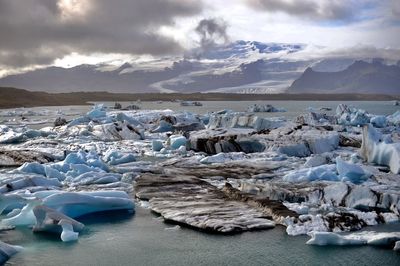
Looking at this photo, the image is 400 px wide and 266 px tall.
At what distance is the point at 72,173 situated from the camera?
16469 mm

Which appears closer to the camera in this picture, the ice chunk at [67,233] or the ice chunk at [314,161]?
the ice chunk at [67,233]

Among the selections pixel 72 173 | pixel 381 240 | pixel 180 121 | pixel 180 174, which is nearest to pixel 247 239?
pixel 381 240

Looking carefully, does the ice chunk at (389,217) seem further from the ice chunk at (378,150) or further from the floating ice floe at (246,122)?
the floating ice floe at (246,122)

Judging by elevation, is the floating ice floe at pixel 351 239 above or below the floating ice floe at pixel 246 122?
below

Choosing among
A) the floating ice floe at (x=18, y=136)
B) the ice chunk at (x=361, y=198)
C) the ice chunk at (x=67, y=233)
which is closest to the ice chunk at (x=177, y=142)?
the floating ice floe at (x=18, y=136)

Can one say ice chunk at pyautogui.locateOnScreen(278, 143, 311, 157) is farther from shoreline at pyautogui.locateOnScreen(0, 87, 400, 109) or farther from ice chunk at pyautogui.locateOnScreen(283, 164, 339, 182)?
shoreline at pyautogui.locateOnScreen(0, 87, 400, 109)

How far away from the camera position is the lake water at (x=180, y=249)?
9062mm

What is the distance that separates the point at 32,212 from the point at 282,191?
20.3 feet

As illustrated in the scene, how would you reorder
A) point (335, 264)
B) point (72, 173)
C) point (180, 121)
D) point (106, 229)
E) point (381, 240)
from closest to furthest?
1. point (335, 264)
2. point (381, 240)
3. point (106, 229)
4. point (72, 173)
5. point (180, 121)

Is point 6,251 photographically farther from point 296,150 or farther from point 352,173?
point 296,150

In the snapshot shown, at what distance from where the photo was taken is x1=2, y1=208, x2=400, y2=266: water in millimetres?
9055

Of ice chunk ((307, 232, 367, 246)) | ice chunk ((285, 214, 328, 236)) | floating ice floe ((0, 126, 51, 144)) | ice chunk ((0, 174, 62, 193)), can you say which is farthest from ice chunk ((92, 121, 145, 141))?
ice chunk ((307, 232, 367, 246))

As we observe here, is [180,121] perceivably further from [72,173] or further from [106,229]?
[106,229]

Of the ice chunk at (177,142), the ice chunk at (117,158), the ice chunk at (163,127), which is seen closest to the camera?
the ice chunk at (117,158)
